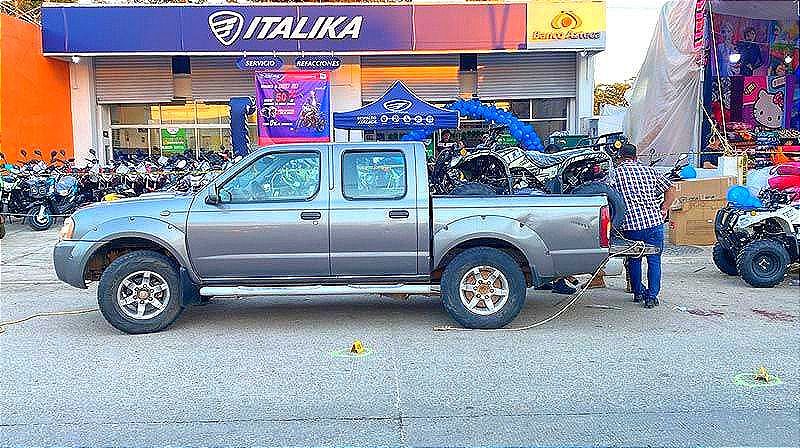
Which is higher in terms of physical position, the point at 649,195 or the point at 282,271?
the point at 649,195

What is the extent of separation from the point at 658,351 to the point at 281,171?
12.1 feet

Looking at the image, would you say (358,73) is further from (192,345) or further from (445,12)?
(192,345)

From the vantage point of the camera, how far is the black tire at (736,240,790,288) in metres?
8.91

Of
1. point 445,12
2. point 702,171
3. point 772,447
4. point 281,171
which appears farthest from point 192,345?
Result: point 445,12

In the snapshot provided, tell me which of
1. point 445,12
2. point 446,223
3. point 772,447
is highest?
point 445,12

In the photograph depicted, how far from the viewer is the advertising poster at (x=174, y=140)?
72.5 feet

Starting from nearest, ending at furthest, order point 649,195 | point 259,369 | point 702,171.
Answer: point 259,369 → point 649,195 → point 702,171

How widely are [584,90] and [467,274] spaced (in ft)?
50.8

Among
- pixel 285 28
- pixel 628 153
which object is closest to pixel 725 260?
pixel 628 153

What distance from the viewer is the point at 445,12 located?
19562mm

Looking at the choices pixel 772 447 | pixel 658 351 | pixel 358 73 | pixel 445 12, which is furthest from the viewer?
Result: pixel 358 73

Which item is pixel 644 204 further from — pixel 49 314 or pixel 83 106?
pixel 83 106

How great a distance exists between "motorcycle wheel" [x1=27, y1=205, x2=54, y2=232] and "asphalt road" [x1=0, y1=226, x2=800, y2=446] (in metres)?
7.33

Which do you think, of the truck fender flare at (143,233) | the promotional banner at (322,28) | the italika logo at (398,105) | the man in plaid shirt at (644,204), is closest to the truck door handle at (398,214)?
the truck fender flare at (143,233)
